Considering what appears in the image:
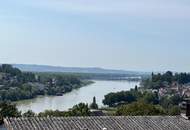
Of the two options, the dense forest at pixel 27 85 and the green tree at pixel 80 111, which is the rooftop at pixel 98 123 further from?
the dense forest at pixel 27 85

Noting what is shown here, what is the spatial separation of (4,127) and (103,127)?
8.23 feet

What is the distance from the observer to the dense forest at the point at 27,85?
12075 cm

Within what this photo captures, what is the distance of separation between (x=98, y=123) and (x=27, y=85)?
123 metres

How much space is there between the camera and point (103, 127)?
1378 centimetres

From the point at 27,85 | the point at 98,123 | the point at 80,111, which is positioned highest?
the point at 98,123

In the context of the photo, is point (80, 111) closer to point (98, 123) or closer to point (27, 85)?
point (98, 123)

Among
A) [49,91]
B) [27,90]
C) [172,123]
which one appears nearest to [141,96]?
[27,90]

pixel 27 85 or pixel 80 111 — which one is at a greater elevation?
pixel 80 111

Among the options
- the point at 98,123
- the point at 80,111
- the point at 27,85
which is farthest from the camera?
the point at 27,85

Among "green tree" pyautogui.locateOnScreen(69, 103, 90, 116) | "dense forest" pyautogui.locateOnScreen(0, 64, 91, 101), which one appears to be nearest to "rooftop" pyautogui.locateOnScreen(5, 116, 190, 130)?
"green tree" pyautogui.locateOnScreen(69, 103, 90, 116)

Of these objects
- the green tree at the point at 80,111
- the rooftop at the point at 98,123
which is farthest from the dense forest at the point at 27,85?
the rooftop at the point at 98,123

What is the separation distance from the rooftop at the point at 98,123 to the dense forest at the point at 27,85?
101051 millimetres

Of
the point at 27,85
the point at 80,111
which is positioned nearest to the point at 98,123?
the point at 80,111

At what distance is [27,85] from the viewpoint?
136m
